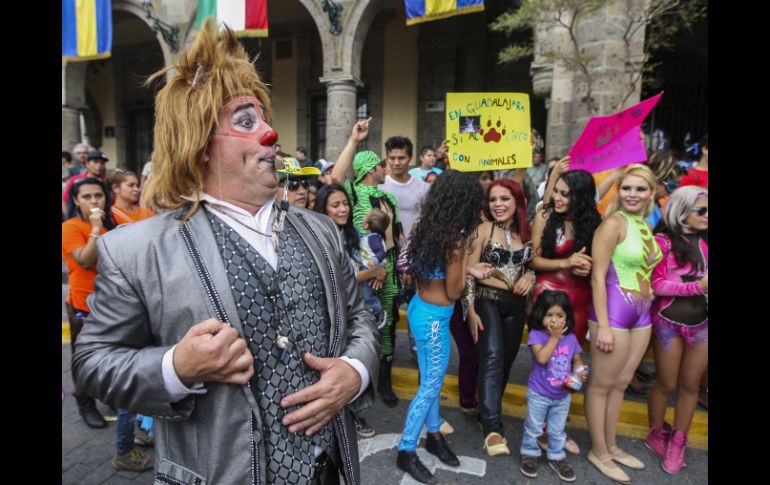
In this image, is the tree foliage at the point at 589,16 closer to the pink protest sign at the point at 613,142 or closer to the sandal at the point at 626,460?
the pink protest sign at the point at 613,142

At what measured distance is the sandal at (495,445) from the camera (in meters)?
3.09

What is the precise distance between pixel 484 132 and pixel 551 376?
2.18 meters

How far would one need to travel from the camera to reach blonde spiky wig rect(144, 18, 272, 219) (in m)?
1.37

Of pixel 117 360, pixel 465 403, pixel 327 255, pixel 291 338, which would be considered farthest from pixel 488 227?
pixel 117 360

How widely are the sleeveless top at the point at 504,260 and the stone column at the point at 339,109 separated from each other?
21.5 feet

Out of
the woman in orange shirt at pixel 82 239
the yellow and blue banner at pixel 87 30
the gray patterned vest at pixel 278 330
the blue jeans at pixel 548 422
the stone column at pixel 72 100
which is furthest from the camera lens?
the stone column at pixel 72 100

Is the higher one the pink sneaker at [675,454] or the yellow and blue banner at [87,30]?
the yellow and blue banner at [87,30]

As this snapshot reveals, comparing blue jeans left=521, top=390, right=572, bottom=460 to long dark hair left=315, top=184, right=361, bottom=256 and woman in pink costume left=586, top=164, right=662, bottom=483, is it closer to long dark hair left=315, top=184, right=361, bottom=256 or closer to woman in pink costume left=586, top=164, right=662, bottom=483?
woman in pink costume left=586, top=164, right=662, bottom=483

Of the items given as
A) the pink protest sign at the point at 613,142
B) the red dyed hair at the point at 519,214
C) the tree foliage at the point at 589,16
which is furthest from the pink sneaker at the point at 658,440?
the tree foliage at the point at 589,16

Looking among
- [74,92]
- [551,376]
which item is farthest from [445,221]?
[74,92]

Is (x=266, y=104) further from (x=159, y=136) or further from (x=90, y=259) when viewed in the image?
(x=90, y=259)

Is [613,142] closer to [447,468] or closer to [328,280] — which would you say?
[447,468]

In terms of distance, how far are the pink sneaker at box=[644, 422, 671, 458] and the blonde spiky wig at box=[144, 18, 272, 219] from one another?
11.3ft
